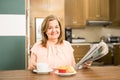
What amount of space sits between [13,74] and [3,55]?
4.37 ft

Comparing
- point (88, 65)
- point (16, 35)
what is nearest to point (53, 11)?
point (16, 35)

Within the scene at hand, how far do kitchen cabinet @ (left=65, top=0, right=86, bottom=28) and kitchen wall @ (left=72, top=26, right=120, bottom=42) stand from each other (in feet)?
1.07

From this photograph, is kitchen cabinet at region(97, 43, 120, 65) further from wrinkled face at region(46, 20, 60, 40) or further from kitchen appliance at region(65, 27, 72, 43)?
wrinkled face at region(46, 20, 60, 40)

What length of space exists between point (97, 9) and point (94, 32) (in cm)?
59

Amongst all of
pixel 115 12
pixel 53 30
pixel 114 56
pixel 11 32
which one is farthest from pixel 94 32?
pixel 53 30

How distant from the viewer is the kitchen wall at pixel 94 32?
5.43 metres

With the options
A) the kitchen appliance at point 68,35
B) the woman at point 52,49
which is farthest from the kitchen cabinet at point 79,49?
the woman at point 52,49

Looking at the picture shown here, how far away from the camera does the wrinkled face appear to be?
2037 mm

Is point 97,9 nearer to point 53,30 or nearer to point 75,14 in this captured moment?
point 75,14

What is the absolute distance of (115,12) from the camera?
201 inches

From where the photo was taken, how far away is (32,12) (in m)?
4.52

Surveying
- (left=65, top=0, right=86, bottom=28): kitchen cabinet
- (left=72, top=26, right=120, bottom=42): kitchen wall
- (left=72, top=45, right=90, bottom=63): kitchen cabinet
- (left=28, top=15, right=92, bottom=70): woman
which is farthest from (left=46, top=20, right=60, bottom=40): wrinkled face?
(left=72, top=26, right=120, bottom=42): kitchen wall

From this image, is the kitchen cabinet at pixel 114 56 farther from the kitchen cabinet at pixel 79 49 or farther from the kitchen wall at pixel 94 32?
the kitchen wall at pixel 94 32

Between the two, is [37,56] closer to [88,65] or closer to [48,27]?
[48,27]
